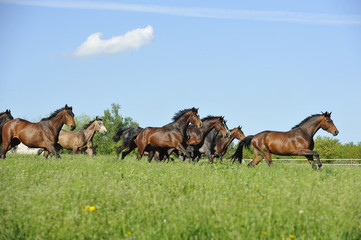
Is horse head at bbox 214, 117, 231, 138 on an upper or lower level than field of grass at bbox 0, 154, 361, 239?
upper

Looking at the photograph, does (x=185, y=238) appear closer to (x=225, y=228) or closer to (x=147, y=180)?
(x=225, y=228)

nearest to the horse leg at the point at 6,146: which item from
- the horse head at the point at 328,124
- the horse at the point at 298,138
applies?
the horse at the point at 298,138

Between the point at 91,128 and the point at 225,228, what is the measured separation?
959 inches

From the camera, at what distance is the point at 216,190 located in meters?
8.93

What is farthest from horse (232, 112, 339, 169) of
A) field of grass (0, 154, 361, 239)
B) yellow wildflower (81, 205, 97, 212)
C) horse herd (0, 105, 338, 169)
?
yellow wildflower (81, 205, 97, 212)

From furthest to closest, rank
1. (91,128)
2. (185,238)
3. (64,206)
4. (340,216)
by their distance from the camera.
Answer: (91,128)
(64,206)
(340,216)
(185,238)

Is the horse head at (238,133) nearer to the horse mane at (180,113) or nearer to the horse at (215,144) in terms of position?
the horse at (215,144)

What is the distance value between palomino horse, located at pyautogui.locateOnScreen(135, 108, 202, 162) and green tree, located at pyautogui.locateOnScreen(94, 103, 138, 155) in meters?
49.2

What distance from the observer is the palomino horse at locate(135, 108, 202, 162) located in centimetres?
1897

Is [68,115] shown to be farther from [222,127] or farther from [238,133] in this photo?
[238,133]

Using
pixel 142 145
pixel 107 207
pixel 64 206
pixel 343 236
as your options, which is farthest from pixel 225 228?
pixel 142 145

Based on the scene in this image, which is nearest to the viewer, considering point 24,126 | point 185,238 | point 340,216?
point 185,238

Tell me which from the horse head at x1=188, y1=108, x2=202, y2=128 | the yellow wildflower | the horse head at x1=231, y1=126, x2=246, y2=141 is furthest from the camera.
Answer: the horse head at x1=231, y1=126, x2=246, y2=141

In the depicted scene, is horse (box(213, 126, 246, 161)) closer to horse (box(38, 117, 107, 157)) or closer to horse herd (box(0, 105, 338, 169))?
horse herd (box(0, 105, 338, 169))
